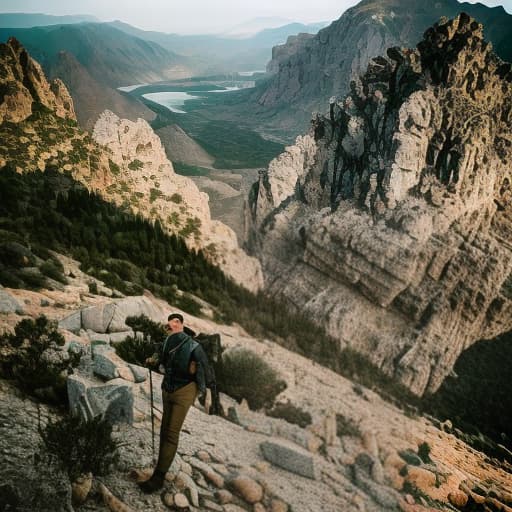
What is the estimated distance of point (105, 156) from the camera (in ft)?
105

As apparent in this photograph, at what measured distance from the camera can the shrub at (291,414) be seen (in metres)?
13.1

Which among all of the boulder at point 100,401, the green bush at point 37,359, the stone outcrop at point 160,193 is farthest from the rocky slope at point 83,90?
the boulder at point 100,401

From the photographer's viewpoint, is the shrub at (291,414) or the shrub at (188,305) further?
the shrub at (188,305)

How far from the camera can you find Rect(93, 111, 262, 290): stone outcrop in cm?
3309

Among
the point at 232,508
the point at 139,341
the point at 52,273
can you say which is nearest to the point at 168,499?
the point at 232,508

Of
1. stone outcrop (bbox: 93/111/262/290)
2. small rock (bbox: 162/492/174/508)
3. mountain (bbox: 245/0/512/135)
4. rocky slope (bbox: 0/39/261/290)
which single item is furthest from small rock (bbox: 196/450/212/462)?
mountain (bbox: 245/0/512/135)

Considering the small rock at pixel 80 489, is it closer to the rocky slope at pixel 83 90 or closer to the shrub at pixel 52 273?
the shrub at pixel 52 273

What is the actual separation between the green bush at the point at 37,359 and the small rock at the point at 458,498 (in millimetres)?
12292

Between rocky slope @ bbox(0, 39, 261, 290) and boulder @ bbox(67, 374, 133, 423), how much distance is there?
2263 centimetres

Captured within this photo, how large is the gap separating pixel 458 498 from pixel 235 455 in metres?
9.06

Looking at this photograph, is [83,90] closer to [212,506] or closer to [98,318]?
[98,318]

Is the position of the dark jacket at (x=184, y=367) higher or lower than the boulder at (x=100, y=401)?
higher

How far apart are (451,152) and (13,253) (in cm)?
4008

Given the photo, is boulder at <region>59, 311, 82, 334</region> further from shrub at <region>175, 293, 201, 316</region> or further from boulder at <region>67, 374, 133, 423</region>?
shrub at <region>175, 293, 201, 316</region>
